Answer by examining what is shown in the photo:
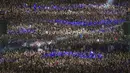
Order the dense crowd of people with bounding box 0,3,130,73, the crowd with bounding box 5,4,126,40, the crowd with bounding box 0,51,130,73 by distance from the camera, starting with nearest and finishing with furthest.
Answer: the crowd with bounding box 0,51,130,73
the dense crowd of people with bounding box 0,3,130,73
the crowd with bounding box 5,4,126,40

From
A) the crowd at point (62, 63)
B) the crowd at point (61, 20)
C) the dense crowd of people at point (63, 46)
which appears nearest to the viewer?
the crowd at point (62, 63)

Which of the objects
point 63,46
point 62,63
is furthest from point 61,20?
point 62,63

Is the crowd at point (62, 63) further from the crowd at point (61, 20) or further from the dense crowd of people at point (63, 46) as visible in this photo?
the crowd at point (61, 20)

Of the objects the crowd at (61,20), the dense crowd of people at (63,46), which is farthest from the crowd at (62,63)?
the crowd at (61,20)

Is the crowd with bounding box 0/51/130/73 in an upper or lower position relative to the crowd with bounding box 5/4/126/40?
upper

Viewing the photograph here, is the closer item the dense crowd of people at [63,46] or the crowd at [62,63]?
the crowd at [62,63]

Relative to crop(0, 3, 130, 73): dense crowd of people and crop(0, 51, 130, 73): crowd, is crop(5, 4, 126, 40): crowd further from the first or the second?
crop(0, 51, 130, 73): crowd

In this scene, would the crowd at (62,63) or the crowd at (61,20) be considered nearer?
the crowd at (62,63)

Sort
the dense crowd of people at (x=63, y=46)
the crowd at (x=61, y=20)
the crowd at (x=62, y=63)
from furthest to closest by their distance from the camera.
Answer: the crowd at (x=61, y=20) < the dense crowd of people at (x=63, y=46) < the crowd at (x=62, y=63)

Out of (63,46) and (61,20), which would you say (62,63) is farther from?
(61,20)

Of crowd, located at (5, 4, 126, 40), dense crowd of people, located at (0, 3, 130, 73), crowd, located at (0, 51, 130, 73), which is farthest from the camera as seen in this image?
crowd, located at (5, 4, 126, 40)

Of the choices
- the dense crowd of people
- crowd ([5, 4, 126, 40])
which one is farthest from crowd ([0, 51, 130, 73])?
crowd ([5, 4, 126, 40])

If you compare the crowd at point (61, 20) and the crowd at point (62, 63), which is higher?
the crowd at point (62, 63)
